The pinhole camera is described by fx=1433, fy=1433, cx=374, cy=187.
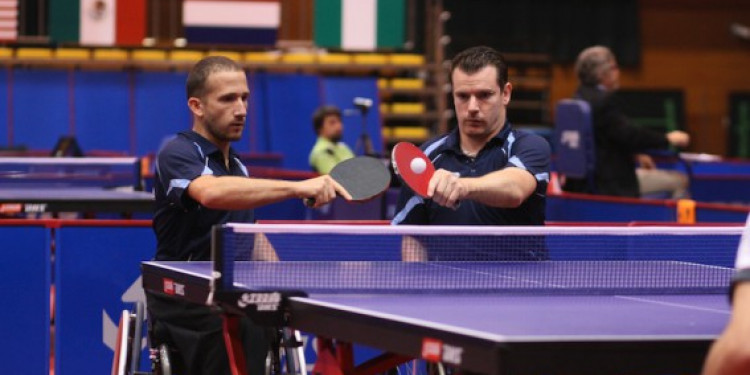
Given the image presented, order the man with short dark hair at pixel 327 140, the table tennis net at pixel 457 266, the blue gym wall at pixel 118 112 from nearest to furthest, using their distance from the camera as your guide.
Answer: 1. the table tennis net at pixel 457 266
2. the man with short dark hair at pixel 327 140
3. the blue gym wall at pixel 118 112

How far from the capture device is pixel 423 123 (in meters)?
19.9

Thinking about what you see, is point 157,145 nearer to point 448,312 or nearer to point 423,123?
point 423,123

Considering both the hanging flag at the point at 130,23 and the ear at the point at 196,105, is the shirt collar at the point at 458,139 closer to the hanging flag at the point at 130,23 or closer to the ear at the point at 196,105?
the ear at the point at 196,105

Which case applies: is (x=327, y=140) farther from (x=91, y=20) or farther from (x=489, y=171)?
(x=489, y=171)

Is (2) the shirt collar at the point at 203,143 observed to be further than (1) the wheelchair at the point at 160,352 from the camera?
Yes

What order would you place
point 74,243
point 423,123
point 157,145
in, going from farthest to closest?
point 423,123 → point 157,145 → point 74,243

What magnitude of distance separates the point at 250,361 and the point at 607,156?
629cm

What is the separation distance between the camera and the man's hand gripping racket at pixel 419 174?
13.9ft

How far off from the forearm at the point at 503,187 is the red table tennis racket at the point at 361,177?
270 millimetres

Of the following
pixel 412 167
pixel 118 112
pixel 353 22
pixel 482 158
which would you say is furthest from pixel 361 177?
pixel 353 22

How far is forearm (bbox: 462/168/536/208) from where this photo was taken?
4555mm

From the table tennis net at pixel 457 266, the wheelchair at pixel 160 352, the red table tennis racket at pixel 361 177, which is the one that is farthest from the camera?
the wheelchair at pixel 160 352

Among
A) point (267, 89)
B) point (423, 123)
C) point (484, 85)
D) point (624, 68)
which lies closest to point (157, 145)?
point (267, 89)

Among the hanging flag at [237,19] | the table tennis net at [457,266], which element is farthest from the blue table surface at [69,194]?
the hanging flag at [237,19]
